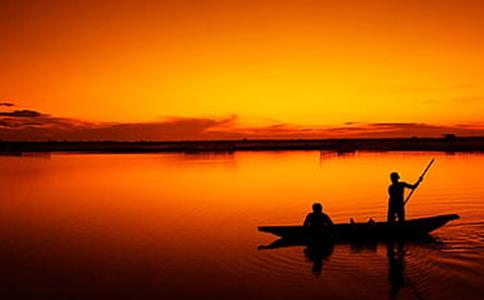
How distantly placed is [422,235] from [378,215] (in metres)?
4.61

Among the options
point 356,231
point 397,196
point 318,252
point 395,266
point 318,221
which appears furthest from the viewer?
point 397,196

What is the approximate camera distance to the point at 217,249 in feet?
46.0

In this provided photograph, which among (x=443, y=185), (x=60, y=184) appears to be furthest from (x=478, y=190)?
(x=60, y=184)

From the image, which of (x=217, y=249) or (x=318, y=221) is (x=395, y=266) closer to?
(x=318, y=221)

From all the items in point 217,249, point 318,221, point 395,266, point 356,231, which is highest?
point 318,221

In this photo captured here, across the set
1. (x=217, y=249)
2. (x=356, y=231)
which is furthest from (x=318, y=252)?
(x=217, y=249)

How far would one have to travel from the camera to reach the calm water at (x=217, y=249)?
10.4m

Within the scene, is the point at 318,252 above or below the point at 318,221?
below

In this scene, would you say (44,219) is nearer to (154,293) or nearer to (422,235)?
(154,293)

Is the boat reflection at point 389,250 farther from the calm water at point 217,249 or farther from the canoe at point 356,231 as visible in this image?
the canoe at point 356,231

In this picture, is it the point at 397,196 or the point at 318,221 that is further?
the point at 397,196

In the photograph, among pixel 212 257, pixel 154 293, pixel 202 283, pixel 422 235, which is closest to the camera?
pixel 154 293

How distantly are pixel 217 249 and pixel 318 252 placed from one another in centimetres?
290

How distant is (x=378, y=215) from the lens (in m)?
19.3
